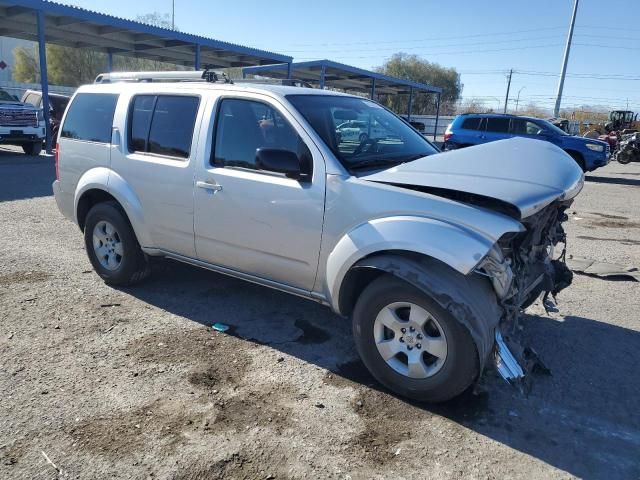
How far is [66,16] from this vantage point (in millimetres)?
Result: 16922

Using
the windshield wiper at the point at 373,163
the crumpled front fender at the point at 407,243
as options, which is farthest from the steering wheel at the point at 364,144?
the crumpled front fender at the point at 407,243

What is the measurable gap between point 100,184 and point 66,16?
1536cm

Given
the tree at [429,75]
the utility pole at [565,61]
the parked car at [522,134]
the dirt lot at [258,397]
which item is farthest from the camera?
the tree at [429,75]

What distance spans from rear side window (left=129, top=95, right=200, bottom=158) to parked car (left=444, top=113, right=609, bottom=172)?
1245cm

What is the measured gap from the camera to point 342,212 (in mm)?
3373

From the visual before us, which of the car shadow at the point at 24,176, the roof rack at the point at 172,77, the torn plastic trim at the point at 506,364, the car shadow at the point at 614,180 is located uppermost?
the roof rack at the point at 172,77

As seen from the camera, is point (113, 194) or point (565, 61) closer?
point (113, 194)

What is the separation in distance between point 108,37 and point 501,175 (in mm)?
21369

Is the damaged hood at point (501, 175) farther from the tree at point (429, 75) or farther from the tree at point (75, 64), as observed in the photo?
the tree at point (429, 75)

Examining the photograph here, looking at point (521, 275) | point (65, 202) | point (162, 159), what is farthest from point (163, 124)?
point (521, 275)

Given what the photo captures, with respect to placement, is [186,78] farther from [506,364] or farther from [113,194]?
[506,364]

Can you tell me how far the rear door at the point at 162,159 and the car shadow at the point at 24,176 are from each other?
595 centimetres

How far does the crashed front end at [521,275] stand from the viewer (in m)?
3.01

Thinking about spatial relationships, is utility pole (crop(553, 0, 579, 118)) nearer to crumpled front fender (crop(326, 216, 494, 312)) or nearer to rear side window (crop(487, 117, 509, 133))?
rear side window (crop(487, 117, 509, 133))
